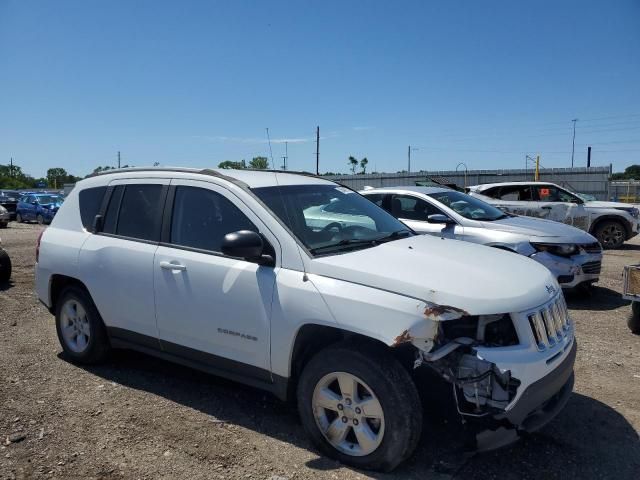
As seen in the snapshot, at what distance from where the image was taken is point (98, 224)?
464 centimetres

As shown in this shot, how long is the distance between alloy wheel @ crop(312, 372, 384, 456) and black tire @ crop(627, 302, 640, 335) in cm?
420

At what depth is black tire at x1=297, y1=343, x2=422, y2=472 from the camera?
2.92 metres

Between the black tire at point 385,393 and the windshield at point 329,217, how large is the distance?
724 mm

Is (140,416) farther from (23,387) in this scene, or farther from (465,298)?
(465,298)

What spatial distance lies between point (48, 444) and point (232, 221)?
6.39ft

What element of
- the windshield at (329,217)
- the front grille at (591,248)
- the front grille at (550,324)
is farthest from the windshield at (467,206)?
the front grille at (550,324)

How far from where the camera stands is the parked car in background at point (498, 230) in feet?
23.0

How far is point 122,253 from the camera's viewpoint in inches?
168

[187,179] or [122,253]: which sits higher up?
[187,179]

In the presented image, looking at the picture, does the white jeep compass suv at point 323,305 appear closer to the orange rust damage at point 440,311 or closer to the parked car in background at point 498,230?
the orange rust damage at point 440,311

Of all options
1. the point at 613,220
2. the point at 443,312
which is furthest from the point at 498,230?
the point at 613,220

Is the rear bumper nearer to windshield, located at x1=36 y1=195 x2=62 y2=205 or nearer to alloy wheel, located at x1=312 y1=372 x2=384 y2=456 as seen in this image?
alloy wheel, located at x1=312 y1=372 x2=384 y2=456

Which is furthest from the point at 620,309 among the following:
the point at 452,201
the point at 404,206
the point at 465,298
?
the point at 465,298

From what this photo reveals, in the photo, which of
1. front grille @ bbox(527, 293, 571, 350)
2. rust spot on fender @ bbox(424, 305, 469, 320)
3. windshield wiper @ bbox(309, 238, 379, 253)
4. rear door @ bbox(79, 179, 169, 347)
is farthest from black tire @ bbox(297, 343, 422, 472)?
rear door @ bbox(79, 179, 169, 347)
